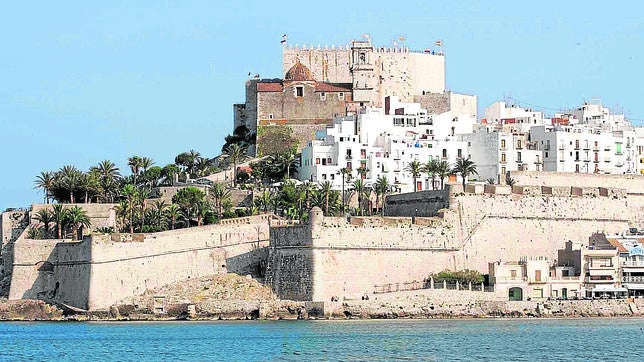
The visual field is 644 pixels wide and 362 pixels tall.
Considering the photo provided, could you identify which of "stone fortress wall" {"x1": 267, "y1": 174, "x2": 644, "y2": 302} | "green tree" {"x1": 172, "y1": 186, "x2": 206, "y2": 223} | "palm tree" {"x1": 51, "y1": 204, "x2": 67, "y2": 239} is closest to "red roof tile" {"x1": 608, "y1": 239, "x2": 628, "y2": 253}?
"stone fortress wall" {"x1": 267, "y1": 174, "x2": 644, "y2": 302}

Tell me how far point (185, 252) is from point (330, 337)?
35.2 feet

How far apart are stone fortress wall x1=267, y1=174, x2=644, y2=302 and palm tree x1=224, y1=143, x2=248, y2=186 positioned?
1280 cm

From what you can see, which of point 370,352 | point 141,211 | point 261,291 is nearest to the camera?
point 370,352

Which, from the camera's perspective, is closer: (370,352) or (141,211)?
(370,352)

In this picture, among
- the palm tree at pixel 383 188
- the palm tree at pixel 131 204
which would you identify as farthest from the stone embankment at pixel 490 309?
the palm tree at pixel 131 204

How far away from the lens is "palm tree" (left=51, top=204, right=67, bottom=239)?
209 ft

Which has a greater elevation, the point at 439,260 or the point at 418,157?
the point at 418,157

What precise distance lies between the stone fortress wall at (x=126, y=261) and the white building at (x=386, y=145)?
11995mm

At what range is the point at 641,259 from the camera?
58.6m

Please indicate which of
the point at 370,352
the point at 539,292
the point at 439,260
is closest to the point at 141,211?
the point at 439,260

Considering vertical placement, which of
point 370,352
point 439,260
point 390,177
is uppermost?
point 390,177

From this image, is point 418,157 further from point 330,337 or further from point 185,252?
point 330,337

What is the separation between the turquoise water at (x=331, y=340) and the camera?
44513 millimetres

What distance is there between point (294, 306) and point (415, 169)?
15774mm
